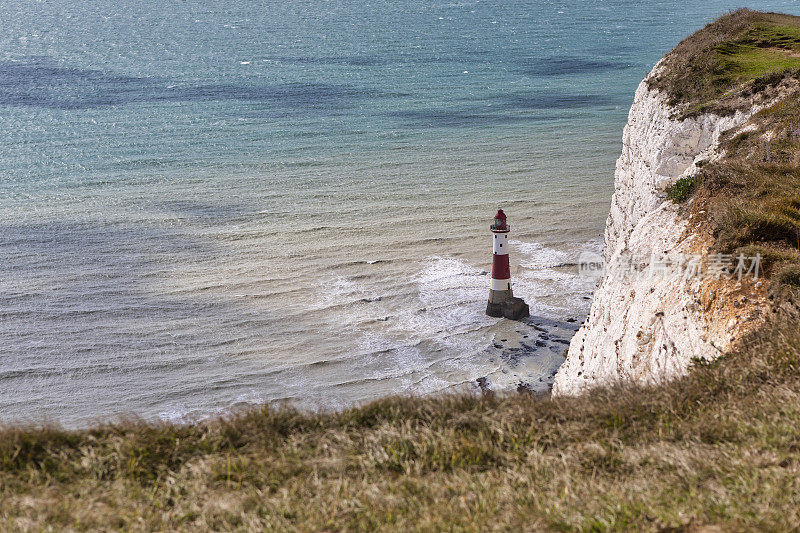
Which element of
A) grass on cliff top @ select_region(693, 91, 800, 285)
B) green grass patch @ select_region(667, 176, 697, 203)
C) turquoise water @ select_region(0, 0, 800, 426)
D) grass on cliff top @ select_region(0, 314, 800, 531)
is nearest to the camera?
grass on cliff top @ select_region(0, 314, 800, 531)

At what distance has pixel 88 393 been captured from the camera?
13172 mm

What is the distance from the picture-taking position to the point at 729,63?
1747 centimetres

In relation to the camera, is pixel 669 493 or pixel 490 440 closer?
pixel 669 493

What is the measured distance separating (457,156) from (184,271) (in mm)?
17555

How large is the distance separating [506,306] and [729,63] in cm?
849

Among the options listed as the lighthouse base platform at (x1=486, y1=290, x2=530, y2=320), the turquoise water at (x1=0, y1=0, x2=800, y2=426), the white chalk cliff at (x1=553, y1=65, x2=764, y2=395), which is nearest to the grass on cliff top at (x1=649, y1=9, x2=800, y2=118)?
the white chalk cliff at (x1=553, y1=65, x2=764, y2=395)

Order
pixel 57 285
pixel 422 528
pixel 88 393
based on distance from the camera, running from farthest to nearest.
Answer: pixel 57 285, pixel 88 393, pixel 422 528

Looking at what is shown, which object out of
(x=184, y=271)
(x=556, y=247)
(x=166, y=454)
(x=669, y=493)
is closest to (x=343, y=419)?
(x=166, y=454)

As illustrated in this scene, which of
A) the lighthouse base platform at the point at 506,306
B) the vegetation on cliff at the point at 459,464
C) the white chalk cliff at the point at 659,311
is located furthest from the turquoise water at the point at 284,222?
the vegetation on cliff at the point at 459,464

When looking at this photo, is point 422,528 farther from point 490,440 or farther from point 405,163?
point 405,163

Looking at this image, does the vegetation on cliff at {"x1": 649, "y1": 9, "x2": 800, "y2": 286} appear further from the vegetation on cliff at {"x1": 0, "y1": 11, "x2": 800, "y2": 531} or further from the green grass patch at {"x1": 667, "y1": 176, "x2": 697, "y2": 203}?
the vegetation on cliff at {"x1": 0, "y1": 11, "x2": 800, "y2": 531}

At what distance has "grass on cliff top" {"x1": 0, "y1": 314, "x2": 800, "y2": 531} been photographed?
4.05 metres

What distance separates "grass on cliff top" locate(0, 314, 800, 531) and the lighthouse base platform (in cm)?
1030

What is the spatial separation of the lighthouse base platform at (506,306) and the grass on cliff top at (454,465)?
33.8 feet
